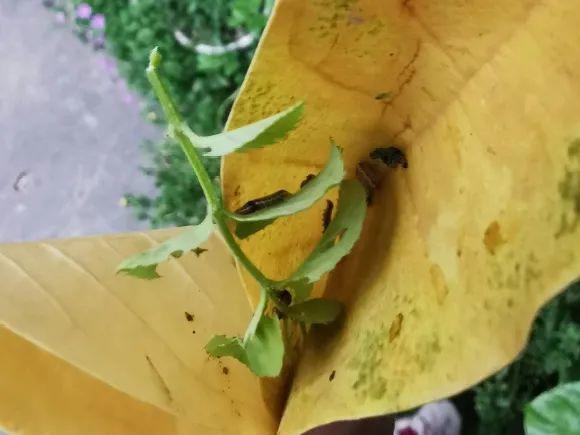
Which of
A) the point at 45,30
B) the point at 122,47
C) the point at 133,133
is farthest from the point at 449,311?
the point at 45,30

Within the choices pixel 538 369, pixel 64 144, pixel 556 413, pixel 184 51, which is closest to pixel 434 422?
pixel 538 369

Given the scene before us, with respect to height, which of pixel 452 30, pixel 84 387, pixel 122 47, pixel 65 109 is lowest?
pixel 65 109

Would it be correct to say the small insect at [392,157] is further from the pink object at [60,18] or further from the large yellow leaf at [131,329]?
the pink object at [60,18]

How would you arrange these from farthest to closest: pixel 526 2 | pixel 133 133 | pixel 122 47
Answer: pixel 133 133
pixel 122 47
pixel 526 2

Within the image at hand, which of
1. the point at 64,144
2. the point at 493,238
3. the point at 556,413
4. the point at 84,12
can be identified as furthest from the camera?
the point at 64,144

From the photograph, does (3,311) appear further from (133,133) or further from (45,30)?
(45,30)

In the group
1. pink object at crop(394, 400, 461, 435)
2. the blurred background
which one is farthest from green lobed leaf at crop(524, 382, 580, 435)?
the blurred background

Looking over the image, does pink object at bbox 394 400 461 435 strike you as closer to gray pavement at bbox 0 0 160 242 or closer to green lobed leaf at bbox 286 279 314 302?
green lobed leaf at bbox 286 279 314 302

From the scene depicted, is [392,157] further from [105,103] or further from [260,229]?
[105,103]
